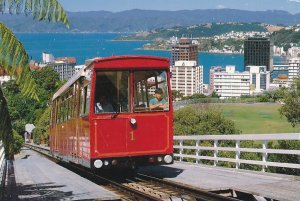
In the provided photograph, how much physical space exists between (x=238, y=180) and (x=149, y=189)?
Result: 1.89 m

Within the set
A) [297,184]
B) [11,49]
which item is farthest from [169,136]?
[11,49]

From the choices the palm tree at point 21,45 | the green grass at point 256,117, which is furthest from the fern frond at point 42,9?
the green grass at point 256,117

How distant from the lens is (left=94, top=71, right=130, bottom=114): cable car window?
14.4 meters

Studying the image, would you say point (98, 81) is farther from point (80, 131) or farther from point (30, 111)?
point (30, 111)

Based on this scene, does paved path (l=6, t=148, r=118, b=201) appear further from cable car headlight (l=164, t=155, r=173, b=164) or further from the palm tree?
the palm tree

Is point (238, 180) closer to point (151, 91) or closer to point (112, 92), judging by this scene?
point (151, 91)

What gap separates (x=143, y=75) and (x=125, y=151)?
1786 mm

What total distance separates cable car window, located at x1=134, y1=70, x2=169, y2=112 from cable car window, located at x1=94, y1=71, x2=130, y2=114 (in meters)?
0.23

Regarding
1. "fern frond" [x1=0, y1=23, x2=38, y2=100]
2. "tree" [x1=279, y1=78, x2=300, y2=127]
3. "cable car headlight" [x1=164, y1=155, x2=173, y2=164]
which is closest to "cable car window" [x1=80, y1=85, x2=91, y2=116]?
"cable car headlight" [x1=164, y1=155, x2=173, y2=164]

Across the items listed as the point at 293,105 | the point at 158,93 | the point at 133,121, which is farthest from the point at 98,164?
the point at 293,105

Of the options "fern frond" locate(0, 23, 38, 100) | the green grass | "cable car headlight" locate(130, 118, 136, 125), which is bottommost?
the green grass

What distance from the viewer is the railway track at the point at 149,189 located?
10.8 m

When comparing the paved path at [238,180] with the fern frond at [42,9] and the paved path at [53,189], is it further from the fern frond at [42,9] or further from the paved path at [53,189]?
the fern frond at [42,9]

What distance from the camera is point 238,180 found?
1238cm
